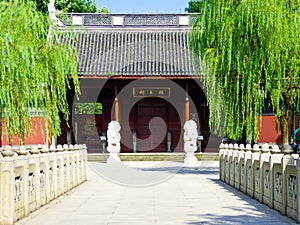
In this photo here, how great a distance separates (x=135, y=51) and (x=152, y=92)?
2096mm

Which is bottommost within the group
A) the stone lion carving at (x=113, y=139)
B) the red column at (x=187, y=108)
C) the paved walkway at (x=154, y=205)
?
the paved walkway at (x=154, y=205)

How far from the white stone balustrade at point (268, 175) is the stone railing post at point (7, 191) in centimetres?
368

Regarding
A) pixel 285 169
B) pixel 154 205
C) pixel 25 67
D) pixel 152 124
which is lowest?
pixel 154 205

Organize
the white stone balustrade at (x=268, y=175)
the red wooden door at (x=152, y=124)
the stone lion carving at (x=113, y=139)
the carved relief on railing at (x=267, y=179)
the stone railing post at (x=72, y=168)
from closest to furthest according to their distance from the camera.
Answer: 1. the white stone balustrade at (x=268, y=175)
2. the carved relief on railing at (x=267, y=179)
3. the stone railing post at (x=72, y=168)
4. the stone lion carving at (x=113, y=139)
5. the red wooden door at (x=152, y=124)

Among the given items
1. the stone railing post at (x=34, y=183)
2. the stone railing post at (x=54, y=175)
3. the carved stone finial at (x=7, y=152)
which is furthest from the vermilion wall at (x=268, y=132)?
the carved stone finial at (x=7, y=152)

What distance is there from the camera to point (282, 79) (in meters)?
14.7

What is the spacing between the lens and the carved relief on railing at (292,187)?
8.22 m

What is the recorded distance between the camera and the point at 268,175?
10195 millimetres

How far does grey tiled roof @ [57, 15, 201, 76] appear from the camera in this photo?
25.9 metres

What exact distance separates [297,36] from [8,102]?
6619 millimetres

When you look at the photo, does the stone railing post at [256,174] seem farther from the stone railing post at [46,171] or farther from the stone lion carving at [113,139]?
the stone lion carving at [113,139]

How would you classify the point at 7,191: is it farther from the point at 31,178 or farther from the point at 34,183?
the point at 34,183

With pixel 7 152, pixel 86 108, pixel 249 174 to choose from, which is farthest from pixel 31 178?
pixel 86 108

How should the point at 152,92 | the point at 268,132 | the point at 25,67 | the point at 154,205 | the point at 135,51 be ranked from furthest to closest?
the point at 135,51
the point at 152,92
the point at 268,132
the point at 25,67
the point at 154,205
